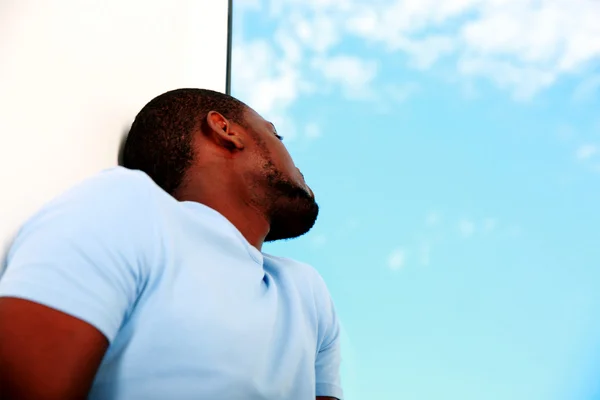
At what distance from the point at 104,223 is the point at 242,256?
0.19 m

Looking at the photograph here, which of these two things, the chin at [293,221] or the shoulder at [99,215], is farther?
the chin at [293,221]

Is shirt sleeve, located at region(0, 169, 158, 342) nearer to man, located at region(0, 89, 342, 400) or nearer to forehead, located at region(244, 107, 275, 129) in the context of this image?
man, located at region(0, 89, 342, 400)

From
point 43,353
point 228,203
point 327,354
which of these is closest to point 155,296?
point 43,353

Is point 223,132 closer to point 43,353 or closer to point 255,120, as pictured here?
point 255,120

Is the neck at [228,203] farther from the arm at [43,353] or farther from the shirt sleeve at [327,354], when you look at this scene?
the arm at [43,353]

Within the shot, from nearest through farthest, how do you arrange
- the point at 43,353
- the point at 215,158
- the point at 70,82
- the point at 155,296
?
the point at 43,353 < the point at 155,296 < the point at 70,82 < the point at 215,158

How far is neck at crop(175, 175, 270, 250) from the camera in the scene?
744mm

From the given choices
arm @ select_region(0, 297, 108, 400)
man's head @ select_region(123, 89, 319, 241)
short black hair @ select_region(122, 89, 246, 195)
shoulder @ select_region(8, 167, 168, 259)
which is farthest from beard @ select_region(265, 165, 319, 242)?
arm @ select_region(0, 297, 108, 400)

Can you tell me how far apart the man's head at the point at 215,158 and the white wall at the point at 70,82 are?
4cm

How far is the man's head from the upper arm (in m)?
0.25

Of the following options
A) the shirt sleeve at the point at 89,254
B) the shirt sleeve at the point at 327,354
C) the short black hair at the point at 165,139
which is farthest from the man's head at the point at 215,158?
the shirt sleeve at the point at 89,254

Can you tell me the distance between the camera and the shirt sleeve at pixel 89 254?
0.43m

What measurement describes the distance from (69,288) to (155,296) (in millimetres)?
86

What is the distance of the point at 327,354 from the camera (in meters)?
0.82
